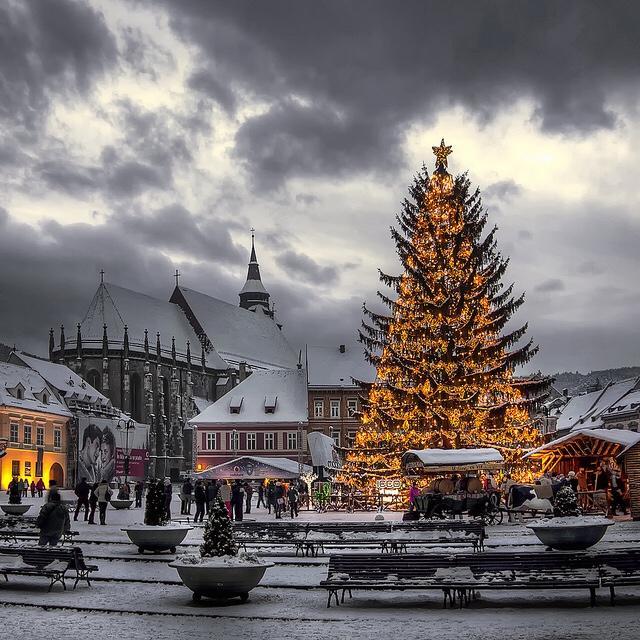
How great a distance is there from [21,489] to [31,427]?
16122 millimetres

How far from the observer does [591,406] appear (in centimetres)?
8544

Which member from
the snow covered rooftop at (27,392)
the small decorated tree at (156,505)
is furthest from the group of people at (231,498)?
the snow covered rooftop at (27,392)

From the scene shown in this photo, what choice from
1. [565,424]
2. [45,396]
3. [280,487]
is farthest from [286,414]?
[280,487]

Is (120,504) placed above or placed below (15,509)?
below

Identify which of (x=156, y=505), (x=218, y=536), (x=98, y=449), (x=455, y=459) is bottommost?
(x=218, y=536)

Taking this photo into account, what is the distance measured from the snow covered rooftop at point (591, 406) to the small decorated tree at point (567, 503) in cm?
5878

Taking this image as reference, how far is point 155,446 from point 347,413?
29.0 m

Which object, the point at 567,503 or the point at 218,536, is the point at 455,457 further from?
the point at 218,536

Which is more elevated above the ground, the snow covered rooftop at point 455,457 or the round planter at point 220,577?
the snow covered rooftop at point 455,457

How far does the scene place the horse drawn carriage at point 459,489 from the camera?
28.2 meters

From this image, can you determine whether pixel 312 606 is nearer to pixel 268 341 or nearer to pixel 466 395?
pixel 466 395

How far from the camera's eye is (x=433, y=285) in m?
34.2

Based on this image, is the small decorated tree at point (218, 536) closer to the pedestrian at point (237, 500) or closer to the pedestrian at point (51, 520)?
the pedestrian at point (51, 520)

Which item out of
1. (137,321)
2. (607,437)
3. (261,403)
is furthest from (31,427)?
(607,437)
